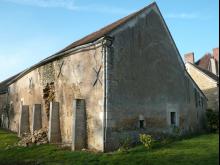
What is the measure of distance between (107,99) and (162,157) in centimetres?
354

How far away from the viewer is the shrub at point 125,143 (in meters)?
12.7

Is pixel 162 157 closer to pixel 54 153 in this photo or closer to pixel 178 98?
pixel 54 153

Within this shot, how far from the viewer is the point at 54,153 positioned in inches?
503

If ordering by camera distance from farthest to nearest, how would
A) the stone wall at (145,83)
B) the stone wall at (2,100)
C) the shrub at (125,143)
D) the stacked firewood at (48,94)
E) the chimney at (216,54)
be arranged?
the chimney at (216,54) < the stone wall at (2,100) < the stacked firewood at (48,94) < the stone wall at (145,83) < the shrub at (125,143)

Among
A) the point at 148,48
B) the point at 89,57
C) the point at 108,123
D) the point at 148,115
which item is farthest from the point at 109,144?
the point at 148,48

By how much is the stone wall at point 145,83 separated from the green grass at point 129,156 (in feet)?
4.33

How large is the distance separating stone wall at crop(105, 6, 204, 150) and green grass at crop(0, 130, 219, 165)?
4.33 ft

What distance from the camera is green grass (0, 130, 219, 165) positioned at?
10462 mm

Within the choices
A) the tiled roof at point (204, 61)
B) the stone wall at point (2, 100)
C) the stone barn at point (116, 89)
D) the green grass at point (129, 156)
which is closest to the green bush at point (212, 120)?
the stone barn at point (116, 89)

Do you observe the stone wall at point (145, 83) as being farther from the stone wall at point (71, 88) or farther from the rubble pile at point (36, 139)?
the rubble pile at point (36, 139)

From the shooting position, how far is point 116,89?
1337 centimetres

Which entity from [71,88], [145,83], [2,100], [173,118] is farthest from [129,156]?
[2,100]

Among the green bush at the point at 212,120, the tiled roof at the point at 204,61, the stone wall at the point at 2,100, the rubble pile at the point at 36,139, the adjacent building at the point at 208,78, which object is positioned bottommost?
the rubble pile at the point at 36,139

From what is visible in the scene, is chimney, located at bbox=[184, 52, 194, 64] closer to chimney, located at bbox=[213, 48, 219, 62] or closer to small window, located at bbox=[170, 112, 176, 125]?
chimney, located at bbox=[213, 48, 219, 62]
